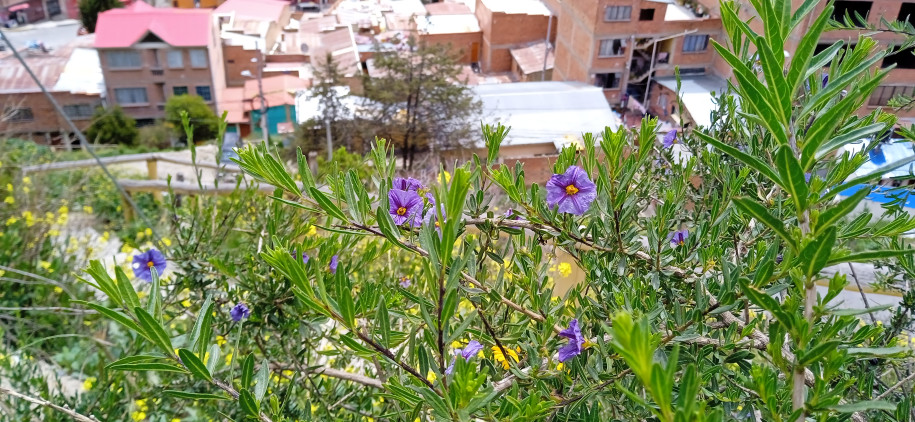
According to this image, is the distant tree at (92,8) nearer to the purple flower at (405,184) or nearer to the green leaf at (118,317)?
the purple flower at (405,184)

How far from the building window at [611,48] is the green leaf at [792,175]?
10.9 m

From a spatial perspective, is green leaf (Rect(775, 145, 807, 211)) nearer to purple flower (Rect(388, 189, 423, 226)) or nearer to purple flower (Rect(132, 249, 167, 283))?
purple flower (Rect(388, 189, 423, 226))

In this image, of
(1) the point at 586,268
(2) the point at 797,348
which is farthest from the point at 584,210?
(2) the point at 797,348

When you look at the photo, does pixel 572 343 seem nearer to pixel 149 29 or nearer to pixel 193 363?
pixel 193 363

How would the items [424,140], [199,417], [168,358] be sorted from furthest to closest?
[424,140] → [199,417] → [168,358]

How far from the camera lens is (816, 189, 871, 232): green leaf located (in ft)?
Answer: 1.82

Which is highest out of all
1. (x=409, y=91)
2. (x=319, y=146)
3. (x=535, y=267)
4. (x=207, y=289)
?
(x=535, y=267)

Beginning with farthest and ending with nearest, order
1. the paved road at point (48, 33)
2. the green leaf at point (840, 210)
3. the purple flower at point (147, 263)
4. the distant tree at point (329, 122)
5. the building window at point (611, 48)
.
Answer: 1. the paved road at point (48, 33)
2. the building window at point (611, 48)
3. the distant tree at point (329, 122)
4. the purple flower at point (147, 263)
5. the green leaf at point (840, 210)

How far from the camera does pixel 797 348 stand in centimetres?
64

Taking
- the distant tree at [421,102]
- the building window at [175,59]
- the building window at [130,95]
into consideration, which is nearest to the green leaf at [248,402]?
the distant tree at [421,102]

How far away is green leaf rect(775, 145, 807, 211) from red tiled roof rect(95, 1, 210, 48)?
1603cm

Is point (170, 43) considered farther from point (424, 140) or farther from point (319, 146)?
point (424, 140)

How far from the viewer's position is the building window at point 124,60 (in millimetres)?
15055

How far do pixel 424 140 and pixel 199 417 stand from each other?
7.68 meters
